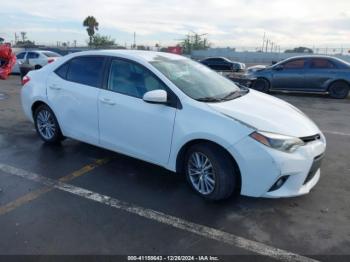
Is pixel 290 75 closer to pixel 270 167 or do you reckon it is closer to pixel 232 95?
pixel 232 95

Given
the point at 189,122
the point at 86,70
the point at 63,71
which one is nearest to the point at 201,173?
the point at 189,122

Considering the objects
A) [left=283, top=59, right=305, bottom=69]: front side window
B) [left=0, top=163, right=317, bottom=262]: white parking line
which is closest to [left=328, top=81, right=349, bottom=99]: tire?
[left=283, top=59, right=305, bottom=69]: front side window

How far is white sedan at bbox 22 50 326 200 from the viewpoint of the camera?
345 cm

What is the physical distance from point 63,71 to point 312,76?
30.9 feet

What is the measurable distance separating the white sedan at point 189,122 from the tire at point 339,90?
8508 mm

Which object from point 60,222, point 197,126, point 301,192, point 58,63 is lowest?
point 60,222

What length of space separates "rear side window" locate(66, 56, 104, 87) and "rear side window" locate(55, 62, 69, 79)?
0.22ft

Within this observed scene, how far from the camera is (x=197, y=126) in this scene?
3670 mm

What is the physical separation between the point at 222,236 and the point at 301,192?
1045mm

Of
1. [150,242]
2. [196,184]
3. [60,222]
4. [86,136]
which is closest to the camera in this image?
[150,242]

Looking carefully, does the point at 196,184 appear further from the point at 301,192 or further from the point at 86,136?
the point at 86,136

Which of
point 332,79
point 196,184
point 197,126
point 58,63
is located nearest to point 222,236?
point 196,184

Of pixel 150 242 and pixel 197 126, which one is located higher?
pixel 197 126

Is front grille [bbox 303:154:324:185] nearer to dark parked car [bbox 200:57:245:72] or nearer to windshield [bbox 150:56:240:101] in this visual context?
windshield [bbox 150:56:240:101]
